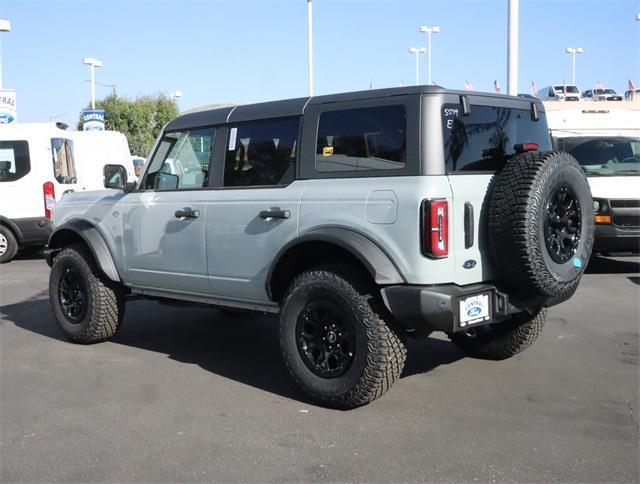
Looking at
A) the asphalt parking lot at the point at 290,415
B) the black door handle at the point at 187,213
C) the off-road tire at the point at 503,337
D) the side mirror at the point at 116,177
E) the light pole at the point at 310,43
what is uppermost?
the light pole at the point at 310,43

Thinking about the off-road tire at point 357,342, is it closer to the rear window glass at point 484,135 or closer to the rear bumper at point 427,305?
the rear bumper at point 427,305

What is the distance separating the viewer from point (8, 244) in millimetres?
12328

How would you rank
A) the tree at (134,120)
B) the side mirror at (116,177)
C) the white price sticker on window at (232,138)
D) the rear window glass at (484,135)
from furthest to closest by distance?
1. the tree at (134,120)
2. the side mirror at (116,177)
3. the white price sticker on window at (232,138)
4. the rear window glass at (484,135)

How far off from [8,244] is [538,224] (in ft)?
34.3

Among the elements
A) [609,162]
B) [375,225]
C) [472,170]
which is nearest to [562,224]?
[472,170]

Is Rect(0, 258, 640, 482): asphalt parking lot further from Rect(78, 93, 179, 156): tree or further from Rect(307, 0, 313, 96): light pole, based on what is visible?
Rect(78, 93, 179, 156): tree

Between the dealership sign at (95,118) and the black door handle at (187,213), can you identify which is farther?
the dealership sign at (95,118)

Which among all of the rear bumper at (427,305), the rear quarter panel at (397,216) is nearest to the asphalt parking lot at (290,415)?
the rear bumper at (427,305)

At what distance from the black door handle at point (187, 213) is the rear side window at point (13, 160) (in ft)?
26.1

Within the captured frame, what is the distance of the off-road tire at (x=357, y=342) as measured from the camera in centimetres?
431

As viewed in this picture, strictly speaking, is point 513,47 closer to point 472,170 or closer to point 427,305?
point 472,170

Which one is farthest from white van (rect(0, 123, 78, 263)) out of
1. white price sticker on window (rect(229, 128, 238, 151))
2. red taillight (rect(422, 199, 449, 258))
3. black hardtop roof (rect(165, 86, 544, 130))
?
red taillight (rect(422, 199, 449, 258))

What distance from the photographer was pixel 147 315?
780 cm

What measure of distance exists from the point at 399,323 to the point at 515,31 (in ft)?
31.4
